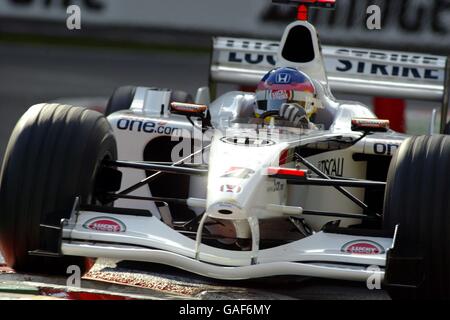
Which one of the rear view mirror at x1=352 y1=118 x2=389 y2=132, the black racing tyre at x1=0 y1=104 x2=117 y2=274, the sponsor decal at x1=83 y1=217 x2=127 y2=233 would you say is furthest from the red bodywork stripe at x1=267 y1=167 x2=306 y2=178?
the black racing tyre at x1=0 y1=104 x2=117 y2=274

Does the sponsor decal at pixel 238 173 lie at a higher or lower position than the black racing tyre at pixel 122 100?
lower

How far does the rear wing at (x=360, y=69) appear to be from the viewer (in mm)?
10008

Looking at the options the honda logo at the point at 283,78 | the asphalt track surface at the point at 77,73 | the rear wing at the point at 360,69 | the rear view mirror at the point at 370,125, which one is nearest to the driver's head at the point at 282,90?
the honda logo at the point at 283,78

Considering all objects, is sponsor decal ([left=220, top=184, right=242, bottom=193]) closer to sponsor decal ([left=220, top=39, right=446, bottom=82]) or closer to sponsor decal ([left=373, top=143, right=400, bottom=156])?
sponsor decal ([left=373, top=143, right=400, bottom=156])

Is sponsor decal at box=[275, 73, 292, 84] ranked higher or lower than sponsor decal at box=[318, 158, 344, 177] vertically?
higher

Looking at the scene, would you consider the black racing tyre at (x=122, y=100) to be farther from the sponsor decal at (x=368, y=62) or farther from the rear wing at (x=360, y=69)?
the sponsor decal at (x=368, y=62)

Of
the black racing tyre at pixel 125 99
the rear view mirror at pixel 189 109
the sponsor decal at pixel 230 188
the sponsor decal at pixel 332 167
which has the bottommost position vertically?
the sponsor decal at pixel 332 167

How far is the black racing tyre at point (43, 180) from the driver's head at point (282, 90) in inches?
58.2

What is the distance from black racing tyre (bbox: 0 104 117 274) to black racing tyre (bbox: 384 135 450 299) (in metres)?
1.71

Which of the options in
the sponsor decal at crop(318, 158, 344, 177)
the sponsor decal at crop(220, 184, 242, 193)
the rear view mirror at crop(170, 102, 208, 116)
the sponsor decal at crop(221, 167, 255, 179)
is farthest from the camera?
the sponsor decal at crop(318, 158, 344, 177)

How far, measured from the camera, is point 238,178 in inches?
248

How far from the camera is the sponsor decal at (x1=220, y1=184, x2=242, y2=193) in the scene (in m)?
6.20

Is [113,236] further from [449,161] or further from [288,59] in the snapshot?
[288,59]

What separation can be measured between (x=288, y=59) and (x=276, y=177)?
2822 mm
